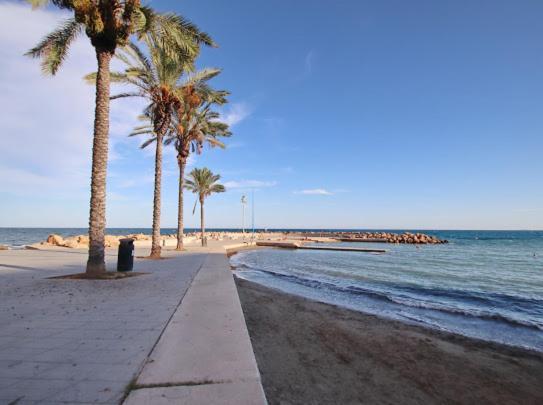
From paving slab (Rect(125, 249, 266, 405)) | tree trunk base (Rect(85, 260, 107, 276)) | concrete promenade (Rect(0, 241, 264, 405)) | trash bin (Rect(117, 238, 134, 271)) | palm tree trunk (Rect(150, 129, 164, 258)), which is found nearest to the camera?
paving slab (Rect(125, 249, 266, 405))

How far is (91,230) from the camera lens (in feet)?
34.7

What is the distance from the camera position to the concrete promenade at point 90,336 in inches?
125

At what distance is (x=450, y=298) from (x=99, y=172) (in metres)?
14.3

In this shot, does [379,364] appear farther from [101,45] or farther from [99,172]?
[101,45]

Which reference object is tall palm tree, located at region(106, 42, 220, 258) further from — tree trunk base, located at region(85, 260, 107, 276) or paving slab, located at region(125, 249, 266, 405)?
paving slab, located at region(125, 249, 266, 405)

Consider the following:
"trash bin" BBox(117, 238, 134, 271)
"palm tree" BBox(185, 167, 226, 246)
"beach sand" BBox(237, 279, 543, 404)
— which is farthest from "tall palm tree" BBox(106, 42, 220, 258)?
"palm tree" BBox(185, 167, 226, 246)

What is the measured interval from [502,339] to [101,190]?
1264cm

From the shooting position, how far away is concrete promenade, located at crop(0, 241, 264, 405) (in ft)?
10.5

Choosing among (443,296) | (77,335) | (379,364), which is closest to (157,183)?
(77,335)

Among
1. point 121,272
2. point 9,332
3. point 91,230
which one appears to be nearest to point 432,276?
point 121,272

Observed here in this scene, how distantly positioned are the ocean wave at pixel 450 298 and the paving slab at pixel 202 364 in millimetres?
8052

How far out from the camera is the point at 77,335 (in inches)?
191

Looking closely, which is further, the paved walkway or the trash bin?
the trash bin

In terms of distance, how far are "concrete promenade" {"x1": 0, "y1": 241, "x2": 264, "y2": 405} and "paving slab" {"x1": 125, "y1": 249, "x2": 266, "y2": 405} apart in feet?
0.09
